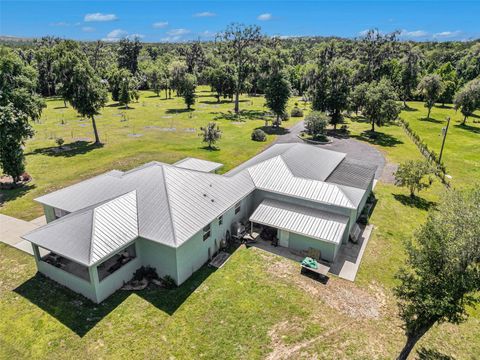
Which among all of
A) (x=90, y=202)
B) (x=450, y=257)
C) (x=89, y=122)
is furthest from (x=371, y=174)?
(x=89, y=122)

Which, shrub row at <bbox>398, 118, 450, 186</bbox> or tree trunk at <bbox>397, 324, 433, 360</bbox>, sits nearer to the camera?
tree trunk at <bbox>397, 324, 433, 360</bbox>

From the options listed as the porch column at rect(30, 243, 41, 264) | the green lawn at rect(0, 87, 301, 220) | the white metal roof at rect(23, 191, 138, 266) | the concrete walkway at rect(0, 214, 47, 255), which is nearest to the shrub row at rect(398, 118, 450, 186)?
the green lawn at rect(0, 87, 301, 220)

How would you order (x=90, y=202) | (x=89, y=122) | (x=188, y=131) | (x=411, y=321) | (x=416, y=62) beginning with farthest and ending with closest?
(x=416, y=62)
(x=89, y=122)
(x=188, y=131)
(x=90, y=202)
(x=411, y=321)

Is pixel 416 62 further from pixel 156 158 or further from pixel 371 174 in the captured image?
pixel 156 158

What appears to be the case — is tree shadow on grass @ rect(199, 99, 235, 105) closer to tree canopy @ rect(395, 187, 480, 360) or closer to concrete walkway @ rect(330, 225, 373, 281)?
concrete walkway @ rect(330, 225, 373, 281)

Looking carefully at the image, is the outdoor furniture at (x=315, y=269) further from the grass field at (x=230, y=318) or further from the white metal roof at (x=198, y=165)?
the white metal roof at (x=198, y=165)

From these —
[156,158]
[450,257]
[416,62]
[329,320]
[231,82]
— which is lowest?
[329,320]

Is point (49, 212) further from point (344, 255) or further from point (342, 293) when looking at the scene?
point (344, 255)
